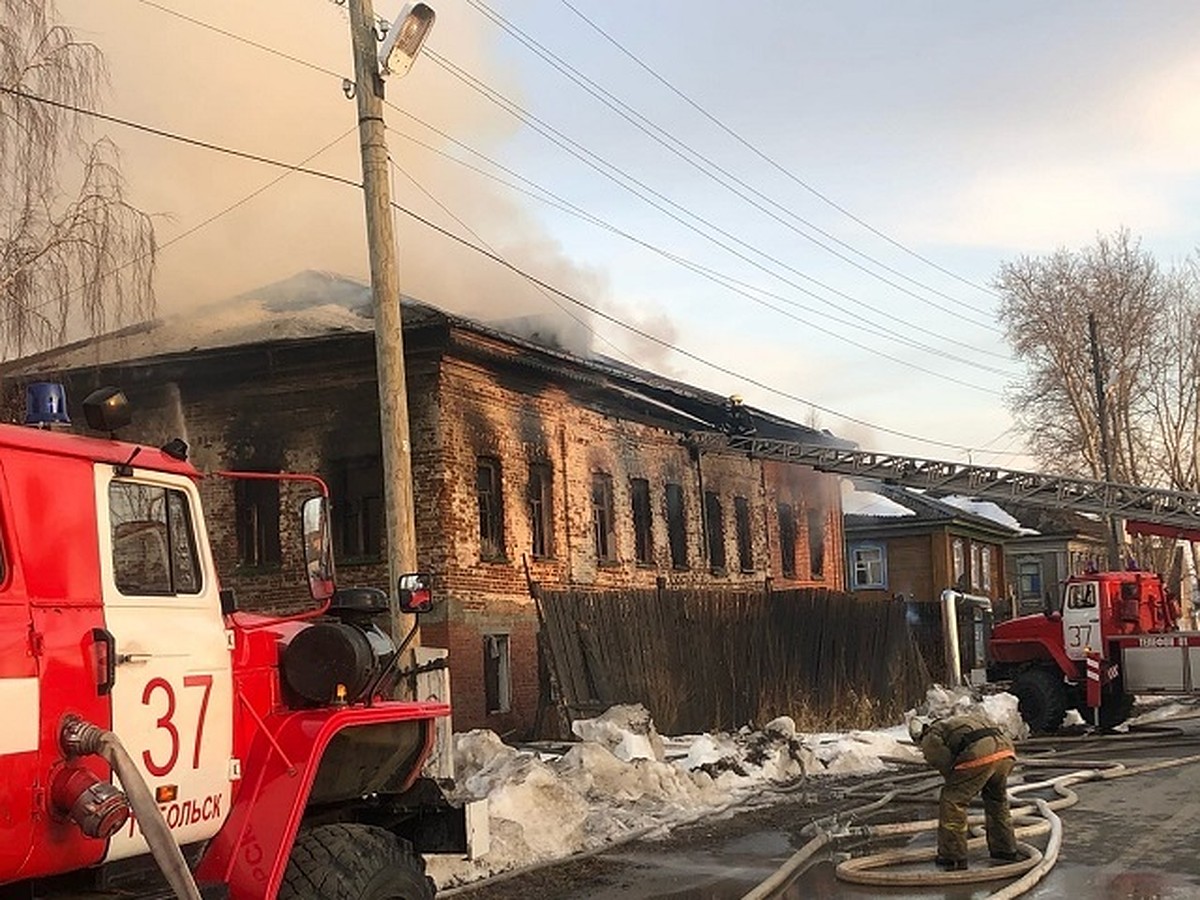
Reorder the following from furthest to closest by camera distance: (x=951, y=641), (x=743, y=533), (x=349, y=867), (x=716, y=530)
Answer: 1. (x=743, y=533)
2. (x=716, y=530)
3. (x=951, y=641)
4. (x=349, y=867)

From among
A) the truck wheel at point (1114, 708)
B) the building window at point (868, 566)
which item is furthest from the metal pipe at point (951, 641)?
the building window at point (868, 566)

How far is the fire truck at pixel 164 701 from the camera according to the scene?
13.0ft

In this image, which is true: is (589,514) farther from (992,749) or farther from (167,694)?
(167,694)

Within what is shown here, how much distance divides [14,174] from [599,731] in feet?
27.0

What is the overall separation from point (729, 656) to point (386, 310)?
9.39 m

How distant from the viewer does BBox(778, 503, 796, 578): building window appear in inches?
1155

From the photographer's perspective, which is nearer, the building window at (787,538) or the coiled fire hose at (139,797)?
the coiled fire hose at (139,797)

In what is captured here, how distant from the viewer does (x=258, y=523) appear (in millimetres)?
18828

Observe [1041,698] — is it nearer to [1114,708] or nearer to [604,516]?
[1114,708]

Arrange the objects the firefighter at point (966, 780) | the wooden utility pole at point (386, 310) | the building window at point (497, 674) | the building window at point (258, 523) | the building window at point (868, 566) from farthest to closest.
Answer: the building window at point (868, 566), the building window at point (258, 523), the building window at point (497, 674), the wooden utility pole at point (386, 310), the firefighter at point (966, 780)

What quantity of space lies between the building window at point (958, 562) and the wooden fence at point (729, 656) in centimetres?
2054

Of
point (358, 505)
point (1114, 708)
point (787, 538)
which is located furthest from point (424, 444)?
point (787, 538)

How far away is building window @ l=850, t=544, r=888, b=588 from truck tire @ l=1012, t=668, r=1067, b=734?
23.0 meters

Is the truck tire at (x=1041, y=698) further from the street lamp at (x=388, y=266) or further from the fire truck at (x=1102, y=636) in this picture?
the street lamp at (x=388, y=266)
